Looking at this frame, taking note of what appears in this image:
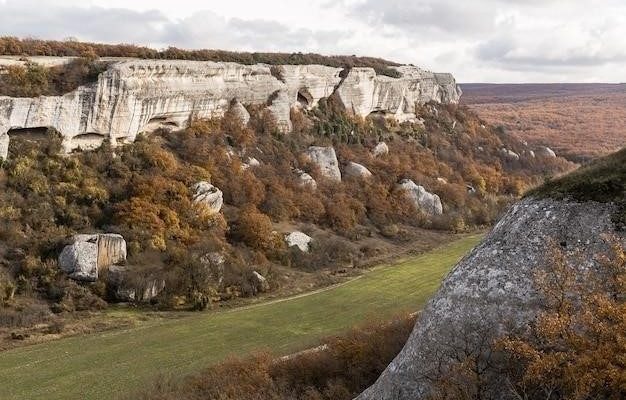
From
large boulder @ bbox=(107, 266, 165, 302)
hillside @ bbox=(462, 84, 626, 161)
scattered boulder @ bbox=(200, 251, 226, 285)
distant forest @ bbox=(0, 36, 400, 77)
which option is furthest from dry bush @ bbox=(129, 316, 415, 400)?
hillside @ bbox=(462, 84, 626, 161)

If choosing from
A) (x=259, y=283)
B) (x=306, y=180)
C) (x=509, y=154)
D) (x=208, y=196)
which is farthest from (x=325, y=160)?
(x=509, y=154)

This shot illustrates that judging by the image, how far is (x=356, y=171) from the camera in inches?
2189

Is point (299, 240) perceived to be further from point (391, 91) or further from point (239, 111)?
→ point (391, 91)

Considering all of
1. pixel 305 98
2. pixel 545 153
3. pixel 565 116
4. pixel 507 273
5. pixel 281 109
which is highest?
pixel 305 98

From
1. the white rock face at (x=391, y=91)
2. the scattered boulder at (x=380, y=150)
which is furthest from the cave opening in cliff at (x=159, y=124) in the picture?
the white rock face at (x=391, y=91)

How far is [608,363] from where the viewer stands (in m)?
10.6

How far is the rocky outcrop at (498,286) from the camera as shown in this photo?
44.4 ft

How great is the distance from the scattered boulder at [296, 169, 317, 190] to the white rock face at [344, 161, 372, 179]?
566 cm

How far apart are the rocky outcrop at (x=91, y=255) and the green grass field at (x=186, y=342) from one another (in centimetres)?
460

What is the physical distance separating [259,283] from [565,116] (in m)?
105

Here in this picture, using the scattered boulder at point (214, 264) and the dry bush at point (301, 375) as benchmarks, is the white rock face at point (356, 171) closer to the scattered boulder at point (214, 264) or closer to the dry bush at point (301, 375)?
the scattered boulder at point (214, 264)

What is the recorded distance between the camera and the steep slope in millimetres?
13539

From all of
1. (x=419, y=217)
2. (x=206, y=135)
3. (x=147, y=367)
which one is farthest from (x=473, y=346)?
(x=419, y=217)

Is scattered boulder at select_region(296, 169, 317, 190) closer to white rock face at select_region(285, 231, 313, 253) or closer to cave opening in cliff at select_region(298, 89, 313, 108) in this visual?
white rock face at select_region(285, 231, 313, 253)
